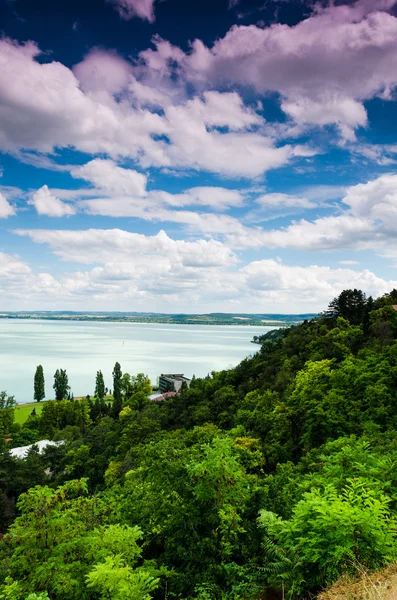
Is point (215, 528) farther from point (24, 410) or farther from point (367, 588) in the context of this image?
point (24, 410)

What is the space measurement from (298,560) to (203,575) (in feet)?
7.95

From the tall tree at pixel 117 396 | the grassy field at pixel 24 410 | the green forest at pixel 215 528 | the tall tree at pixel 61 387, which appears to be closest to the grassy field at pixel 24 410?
the grassy field at pixel 24 410

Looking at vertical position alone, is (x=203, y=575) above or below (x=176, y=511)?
below

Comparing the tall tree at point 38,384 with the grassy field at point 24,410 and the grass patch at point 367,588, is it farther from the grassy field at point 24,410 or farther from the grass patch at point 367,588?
the grass patch at point 367,588

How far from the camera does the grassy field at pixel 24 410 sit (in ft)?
245

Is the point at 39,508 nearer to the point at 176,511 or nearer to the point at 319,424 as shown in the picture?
the point at 176,511

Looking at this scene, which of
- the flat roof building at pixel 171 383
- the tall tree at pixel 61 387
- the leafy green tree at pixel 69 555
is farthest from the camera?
the flat roof building at pixel 171 383

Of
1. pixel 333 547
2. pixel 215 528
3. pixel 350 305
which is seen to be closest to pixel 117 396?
pixel 350 305

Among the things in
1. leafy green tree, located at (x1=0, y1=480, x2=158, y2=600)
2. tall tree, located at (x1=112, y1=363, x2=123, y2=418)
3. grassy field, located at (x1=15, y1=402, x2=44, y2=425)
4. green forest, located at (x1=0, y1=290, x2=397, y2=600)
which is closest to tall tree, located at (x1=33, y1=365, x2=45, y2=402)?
grassy field, located at (x1=15, y1=402, x2=44, y2=425)

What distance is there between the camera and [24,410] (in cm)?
8050

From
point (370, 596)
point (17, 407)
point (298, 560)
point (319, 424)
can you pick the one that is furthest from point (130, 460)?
point (17, 407)

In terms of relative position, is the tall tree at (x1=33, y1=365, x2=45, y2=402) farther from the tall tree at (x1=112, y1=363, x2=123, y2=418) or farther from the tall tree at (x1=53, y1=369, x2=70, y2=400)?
the tall tree at (x1=112, y1=363, x2=123, y2=418)

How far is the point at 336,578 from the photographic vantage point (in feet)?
20.0

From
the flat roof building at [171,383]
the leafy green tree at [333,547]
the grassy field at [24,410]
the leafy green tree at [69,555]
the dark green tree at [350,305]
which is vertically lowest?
the grassy field at [24,410]
